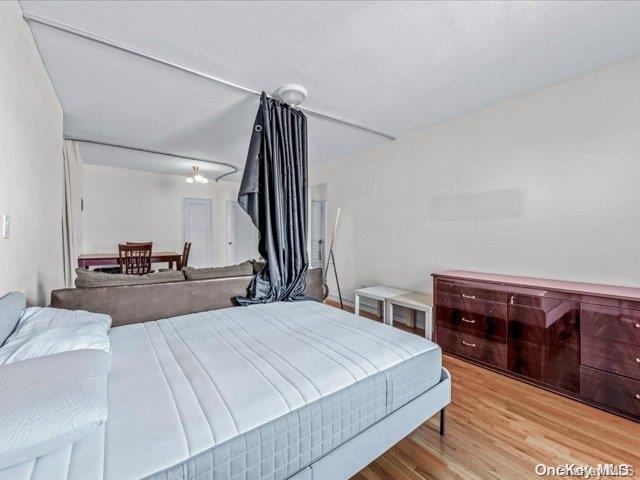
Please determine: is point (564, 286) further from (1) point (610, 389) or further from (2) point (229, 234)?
(2) point (229, 234)

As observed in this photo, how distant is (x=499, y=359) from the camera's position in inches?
91.5

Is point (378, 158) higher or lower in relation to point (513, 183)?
higher

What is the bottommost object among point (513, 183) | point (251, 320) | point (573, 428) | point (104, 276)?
point (573, 428)

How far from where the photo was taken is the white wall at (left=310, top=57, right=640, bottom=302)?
2.12 meters

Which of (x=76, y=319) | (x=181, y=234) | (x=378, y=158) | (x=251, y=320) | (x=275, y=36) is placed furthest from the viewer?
(x=181, y=234)

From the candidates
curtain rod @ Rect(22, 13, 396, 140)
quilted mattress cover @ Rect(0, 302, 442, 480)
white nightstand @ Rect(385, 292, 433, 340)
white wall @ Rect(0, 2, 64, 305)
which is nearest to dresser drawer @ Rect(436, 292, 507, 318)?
white nightstand @ Rect(385, 292, 433, 340)

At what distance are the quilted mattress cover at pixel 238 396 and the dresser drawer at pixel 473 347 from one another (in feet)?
3.78

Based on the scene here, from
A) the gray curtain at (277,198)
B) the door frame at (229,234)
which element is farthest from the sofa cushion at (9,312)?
the door frame at (229,234)

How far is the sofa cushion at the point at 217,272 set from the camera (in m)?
2.30

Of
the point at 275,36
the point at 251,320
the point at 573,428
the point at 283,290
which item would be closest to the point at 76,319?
the point at 251,320

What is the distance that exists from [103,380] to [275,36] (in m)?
2.07

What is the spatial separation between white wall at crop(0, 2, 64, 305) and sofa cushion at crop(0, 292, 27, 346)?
10cm

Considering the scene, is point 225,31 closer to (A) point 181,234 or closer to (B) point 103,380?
(B) point 103,380

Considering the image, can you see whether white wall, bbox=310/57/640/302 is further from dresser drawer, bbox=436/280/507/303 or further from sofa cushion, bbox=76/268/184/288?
sofa cushion, bbox=76/268/184/288
